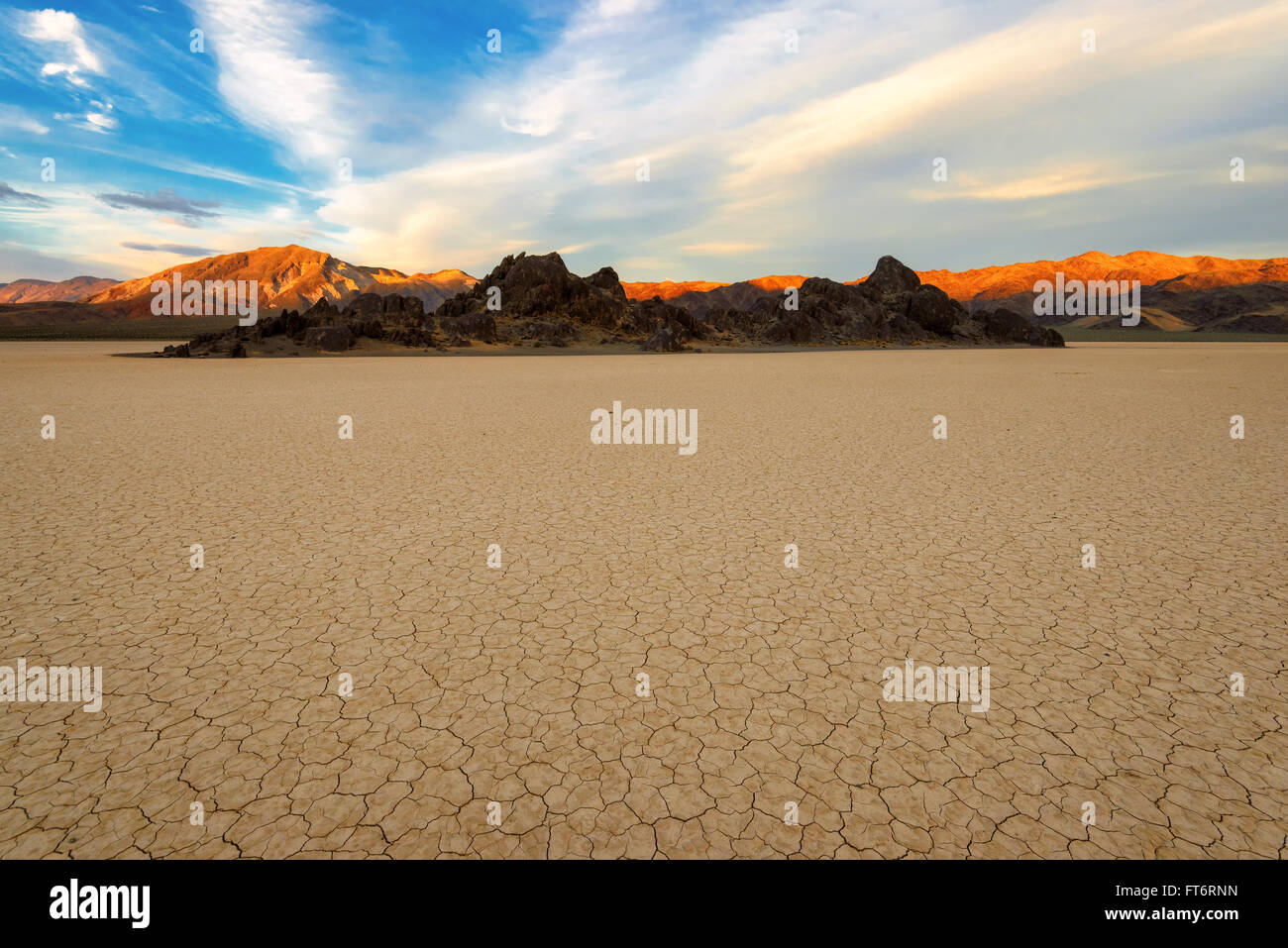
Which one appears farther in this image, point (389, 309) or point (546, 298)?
point (546, 298)

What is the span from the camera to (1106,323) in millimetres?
136875

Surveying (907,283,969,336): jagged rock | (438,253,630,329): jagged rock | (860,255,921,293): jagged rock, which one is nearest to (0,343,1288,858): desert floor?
(438,253,630,329): jagged rock

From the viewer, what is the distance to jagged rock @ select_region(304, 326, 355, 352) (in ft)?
181

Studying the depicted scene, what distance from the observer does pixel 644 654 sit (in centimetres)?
468

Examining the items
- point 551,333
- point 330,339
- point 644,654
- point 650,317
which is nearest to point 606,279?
point 650,317

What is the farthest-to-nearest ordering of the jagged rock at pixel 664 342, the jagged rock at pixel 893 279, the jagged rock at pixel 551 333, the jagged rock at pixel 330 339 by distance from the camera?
the jagged rock at pixel 893 279, the jagged rock at pixel 551 333, the jagged rock at pixel 664 342, the jagged rock at pixel 330 339

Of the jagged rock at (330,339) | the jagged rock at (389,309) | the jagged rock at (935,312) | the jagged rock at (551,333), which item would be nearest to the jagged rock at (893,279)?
the jagged rock at (935,312)

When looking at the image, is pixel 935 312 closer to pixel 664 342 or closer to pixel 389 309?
pixel 664 342

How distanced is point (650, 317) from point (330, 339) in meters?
49.0

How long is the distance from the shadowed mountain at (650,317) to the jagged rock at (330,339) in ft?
19.4

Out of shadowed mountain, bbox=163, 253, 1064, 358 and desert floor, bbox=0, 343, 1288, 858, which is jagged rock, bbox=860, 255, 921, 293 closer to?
shadowed mountain, bbox=163, 253, 1064, 358

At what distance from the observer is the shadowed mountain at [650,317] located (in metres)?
70.8

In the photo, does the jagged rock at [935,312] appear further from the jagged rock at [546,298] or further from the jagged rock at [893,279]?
the jagged rock at [546,298]
